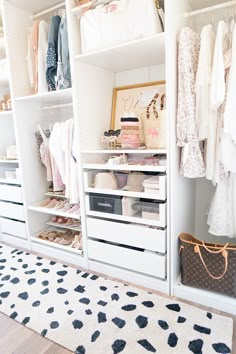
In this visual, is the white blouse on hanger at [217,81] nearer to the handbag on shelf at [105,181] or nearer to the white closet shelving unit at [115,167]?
the white closet shelving unit at [115,167]

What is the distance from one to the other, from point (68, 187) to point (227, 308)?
1.37 meters

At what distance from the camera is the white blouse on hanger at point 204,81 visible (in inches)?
54.3

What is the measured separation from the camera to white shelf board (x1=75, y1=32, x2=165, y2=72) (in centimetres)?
145

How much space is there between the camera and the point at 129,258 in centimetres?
175

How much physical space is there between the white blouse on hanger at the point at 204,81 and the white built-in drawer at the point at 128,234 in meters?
0.71

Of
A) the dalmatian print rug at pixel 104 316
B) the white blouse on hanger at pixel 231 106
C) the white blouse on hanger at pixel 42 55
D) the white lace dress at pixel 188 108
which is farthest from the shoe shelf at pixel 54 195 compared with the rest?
the white blouse on hanger at pixel 231 106

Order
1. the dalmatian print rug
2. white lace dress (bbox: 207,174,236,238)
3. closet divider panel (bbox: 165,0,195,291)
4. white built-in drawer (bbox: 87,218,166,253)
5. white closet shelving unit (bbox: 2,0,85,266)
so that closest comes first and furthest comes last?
the dalmatian print rug
closet divider panel (bbox: 165,0,195,291)
white lace dress (bbox: 207,174,236,238)
white built-in drawer (bbox: 87,218,166,253)
white closet shelving unit (bbox: 2,0,85,266)

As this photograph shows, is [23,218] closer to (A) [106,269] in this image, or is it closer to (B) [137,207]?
(A) [106,269]

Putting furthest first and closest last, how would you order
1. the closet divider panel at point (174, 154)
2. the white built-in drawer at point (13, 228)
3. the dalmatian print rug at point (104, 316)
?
1. the white built-in drawer at point (13, 228)
2. the closet divider panel at point (174, 154)
3. the dalmatian print rug at point (104, 316)

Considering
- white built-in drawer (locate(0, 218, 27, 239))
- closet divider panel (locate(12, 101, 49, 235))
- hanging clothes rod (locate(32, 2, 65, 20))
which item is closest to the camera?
hanging clothes rod (locate(32, 2, 65, 20))

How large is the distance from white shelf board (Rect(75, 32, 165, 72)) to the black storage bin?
96 cm

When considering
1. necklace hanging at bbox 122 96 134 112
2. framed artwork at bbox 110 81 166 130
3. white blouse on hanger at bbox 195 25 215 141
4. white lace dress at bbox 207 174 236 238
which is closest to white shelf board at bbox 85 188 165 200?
white lace dress at bbox 207 174 236 238

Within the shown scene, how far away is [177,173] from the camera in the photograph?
1.56m

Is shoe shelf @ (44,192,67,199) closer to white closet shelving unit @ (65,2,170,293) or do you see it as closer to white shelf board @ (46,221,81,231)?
white shelf board @ (46,221,81,231)
